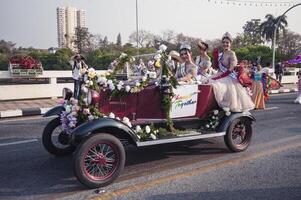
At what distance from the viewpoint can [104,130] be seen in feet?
16.0

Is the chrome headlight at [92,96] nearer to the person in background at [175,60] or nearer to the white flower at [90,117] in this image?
the white flower at [90,117]

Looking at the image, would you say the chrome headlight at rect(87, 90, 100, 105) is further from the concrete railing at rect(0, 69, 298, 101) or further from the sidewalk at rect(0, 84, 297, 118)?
the concrete railing at rect(0, 69, 298, 101)

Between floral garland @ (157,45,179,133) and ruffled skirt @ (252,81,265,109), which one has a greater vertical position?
floral garland @ (157,45,179,133)

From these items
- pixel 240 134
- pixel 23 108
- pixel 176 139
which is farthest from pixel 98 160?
pixel 23 108

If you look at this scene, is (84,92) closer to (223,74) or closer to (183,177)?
(183,177)

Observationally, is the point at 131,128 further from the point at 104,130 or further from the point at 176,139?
the point at 176,139

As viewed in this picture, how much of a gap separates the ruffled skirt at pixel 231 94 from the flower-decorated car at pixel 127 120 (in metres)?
0.10

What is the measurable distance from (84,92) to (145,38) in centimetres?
4515

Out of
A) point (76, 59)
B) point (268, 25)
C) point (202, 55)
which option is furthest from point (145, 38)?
point (202, 55)

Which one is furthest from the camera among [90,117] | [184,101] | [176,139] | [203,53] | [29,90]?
[29,90]

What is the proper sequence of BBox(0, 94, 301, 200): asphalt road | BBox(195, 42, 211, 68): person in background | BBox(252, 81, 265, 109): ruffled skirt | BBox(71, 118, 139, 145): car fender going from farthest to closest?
1. BBox(252, 81, 265, 109): ruffled skirt
2. BBox(195, 42, 211, 68): person in background
3. BBox(71, 118, 139, 145): car fender
4. BBox(0, 94, 301, 200): asphalt road

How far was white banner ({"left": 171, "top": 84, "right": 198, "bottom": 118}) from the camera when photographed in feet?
18.9

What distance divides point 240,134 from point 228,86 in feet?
3.07

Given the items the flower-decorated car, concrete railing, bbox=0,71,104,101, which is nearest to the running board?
the flower-decorated car
